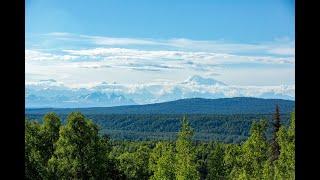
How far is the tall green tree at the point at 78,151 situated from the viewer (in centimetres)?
1465

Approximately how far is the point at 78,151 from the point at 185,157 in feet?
10.4

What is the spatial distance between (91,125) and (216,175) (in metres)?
6.72

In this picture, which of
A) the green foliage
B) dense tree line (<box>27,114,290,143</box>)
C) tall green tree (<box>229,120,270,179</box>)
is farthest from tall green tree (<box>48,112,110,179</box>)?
dense tree line (<box>27,114,290,143</box>)

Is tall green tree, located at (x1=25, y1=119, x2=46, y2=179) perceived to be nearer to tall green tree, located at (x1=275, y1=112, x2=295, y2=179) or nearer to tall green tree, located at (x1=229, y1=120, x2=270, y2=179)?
tall green tree, located at (x1=229, y1=120, x2=270, y2=179)

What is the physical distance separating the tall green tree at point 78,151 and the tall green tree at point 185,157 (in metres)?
2.28

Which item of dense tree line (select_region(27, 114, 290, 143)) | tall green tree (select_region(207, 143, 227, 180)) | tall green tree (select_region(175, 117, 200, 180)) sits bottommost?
dense tree line (select_region(27, 114, 290, 143))

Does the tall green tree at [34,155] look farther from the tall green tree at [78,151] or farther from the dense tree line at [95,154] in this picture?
the tall green tree at [78,151]

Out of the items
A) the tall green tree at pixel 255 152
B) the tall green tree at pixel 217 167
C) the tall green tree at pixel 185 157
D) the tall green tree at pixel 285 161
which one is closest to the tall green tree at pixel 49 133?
the tall green tree at pixel 185 157

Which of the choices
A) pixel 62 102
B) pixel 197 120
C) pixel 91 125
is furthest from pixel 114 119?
pixel 62 102

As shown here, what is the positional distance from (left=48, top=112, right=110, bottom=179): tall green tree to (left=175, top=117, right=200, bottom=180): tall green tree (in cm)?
228

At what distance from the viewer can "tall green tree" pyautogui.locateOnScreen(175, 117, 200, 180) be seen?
15.2 m
